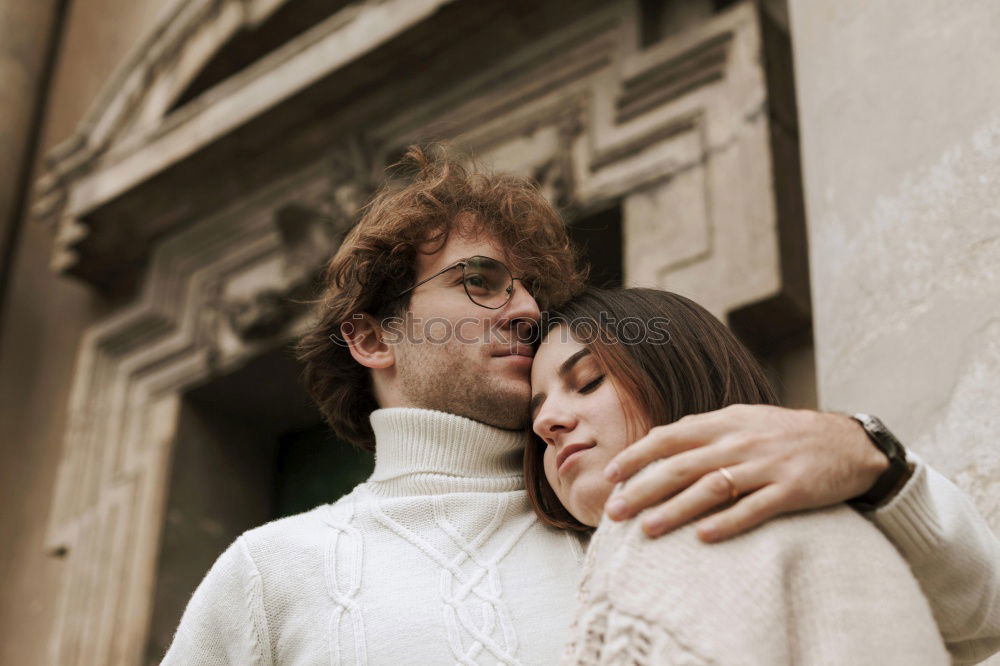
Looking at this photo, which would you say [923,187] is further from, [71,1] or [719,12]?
[71,1]

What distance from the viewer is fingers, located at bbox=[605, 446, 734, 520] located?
59.9 inches

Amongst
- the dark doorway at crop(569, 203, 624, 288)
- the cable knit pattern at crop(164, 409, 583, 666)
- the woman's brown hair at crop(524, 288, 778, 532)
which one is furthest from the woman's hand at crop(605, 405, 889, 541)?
the dark doorway at crop(569, 203, 624, 288)

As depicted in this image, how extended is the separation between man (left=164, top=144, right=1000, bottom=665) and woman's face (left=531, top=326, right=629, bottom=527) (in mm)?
221

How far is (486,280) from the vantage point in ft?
8.50

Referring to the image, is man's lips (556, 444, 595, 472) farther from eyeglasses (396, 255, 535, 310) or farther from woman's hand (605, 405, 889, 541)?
eyeglasses (396, 255, 535, 310)

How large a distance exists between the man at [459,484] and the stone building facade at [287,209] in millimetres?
634

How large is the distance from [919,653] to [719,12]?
3.02 metres

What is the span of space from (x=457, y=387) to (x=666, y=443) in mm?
927

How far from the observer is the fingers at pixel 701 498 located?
1.48 metres

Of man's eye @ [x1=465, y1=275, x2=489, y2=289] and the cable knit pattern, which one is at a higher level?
man's eye @ [x1=465, y1=275, x2=489, y2=289]

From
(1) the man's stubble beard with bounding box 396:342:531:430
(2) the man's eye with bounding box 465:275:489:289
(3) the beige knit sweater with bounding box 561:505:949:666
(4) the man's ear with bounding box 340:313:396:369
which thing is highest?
(2) the man's eye with bounding box 465:275:489:289

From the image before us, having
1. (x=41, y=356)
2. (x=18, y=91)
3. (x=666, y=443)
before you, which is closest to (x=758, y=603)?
(x=666, y=443)

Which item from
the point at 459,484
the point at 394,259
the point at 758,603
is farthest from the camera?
the point at 394,259

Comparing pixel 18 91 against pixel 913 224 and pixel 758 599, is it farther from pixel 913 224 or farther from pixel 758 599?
pixel 758 599
